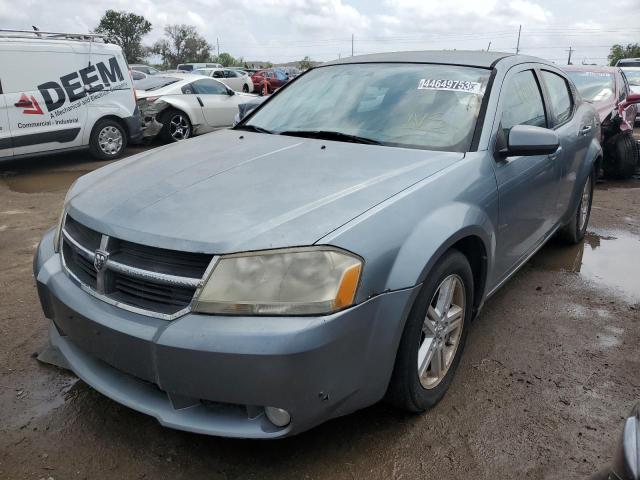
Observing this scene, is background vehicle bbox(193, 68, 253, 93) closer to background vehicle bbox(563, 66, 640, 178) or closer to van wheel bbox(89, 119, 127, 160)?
van wheel bbox(89, 119, 127, 160)

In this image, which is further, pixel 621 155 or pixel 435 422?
pixel 621 155

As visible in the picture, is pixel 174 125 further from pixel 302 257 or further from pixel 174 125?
pixel 302 257

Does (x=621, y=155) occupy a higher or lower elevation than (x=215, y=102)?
lower

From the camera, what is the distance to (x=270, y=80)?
26641 mm

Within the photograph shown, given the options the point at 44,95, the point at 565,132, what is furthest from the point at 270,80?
the point at 565,132

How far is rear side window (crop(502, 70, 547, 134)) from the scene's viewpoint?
9.95 feet

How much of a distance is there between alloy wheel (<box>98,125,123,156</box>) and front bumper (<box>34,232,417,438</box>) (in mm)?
7232

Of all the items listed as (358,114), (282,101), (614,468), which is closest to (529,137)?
(358,114)

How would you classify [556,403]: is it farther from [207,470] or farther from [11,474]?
[11,474]

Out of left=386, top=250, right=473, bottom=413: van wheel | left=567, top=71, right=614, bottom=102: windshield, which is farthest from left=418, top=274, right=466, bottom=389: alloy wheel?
left=567, top=71, right=614, bottom=102: windshield

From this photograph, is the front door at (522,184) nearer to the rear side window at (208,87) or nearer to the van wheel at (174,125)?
the van wheel at (174,125)

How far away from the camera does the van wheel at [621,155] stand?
7.36 m

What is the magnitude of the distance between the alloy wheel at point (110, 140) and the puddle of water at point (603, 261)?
6903 millimetres

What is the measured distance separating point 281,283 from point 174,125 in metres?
8.97
